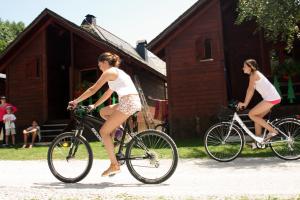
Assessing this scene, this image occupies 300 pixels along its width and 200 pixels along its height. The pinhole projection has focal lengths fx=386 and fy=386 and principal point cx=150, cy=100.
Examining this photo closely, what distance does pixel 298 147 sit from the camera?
759cm

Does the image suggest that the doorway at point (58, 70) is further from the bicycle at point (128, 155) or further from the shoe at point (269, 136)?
the shoe at point (269, 136)

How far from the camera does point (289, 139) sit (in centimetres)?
748

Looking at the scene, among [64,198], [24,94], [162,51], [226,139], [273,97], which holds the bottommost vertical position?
[64,198]

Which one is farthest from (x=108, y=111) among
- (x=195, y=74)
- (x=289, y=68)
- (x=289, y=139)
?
(x=289, y=68)

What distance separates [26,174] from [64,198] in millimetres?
2810

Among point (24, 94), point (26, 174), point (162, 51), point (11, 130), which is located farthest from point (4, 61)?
point (26, 174)

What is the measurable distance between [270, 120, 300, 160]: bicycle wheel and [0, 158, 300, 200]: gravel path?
0.97 ft

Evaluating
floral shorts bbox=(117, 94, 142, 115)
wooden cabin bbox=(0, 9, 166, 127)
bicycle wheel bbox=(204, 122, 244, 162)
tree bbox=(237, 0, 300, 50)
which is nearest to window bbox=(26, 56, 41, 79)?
wooden cabin bbox=(0, 9, 166, 127)

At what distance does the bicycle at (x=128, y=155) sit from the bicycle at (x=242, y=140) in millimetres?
2536

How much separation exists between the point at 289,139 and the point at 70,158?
13.8ft

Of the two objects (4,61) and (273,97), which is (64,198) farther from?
(4,61)

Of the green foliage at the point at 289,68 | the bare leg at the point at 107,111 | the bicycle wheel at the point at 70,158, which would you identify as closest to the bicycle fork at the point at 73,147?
the bicycle wheel at the point at 70,158

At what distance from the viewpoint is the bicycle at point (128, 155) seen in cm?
552

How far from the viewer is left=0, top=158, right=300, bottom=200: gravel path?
4.73m
